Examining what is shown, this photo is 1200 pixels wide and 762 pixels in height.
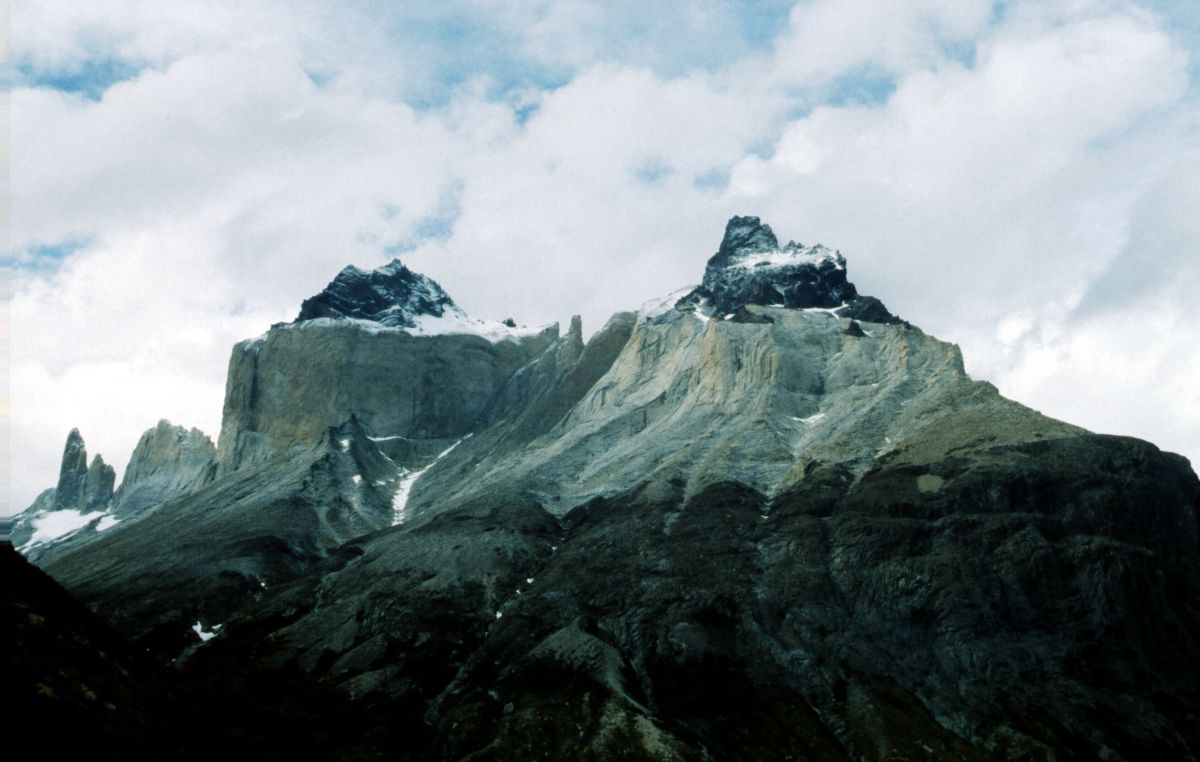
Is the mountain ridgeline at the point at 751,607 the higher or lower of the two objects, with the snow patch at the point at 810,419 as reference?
lower

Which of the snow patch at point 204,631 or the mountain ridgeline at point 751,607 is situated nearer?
the mountain ridgeline at point 751,607

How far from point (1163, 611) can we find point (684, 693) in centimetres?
5863

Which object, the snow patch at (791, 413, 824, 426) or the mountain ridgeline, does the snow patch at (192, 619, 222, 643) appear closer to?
the mountain ridgeline

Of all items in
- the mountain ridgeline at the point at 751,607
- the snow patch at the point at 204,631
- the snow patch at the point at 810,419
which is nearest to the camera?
the mountain ridgeline at the point at 751,607

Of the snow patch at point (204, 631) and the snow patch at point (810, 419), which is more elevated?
the snow patch at point (810, 419)

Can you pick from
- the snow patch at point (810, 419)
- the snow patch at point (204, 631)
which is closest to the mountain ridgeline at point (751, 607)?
the snow patch at point (204, 631)

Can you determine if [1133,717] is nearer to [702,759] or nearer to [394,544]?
[702,759]

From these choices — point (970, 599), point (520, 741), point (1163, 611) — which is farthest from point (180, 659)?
point (1163, 611)

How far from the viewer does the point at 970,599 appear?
A: 111 meters

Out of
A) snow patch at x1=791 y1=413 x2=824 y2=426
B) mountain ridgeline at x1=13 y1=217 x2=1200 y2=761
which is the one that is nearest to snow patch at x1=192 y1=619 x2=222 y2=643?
mountain ridgeline at x1=13 y1=217 x2=1200 y2=761

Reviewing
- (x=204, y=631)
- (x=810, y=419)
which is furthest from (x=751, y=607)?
(x=810, y=419)

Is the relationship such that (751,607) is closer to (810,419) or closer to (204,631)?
(204,631)

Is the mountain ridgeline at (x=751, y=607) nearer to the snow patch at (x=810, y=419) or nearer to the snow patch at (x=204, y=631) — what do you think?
the snow patch at (x=204, y=631)

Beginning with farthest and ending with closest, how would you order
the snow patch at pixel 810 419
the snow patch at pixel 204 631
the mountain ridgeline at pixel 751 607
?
the snow patch at pixel 810 419, the snow patch at pixel 204 631, the mountain ridgeline at pixel 751 607
